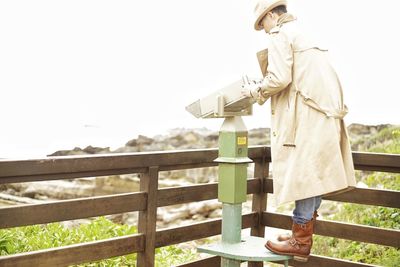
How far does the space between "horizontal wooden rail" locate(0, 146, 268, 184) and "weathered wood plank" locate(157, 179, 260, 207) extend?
0.16 m

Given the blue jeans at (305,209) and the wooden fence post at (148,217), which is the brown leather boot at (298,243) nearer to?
the blue jeans at (305,209)

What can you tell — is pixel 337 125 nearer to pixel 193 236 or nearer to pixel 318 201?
pixel 318 201

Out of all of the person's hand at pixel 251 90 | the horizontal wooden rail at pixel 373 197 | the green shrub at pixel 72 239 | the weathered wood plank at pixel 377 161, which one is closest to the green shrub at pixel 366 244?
the horizontal wooden rail at pixel 373 197

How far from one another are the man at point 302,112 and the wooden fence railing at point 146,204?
0.96 metres

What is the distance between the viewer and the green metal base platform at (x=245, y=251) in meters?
3.58

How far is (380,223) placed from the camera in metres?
6.00

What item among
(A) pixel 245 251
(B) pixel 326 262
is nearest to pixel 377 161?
(B) pixel 326 262

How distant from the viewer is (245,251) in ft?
12.1

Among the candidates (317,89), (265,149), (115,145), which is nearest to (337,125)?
(317,89)

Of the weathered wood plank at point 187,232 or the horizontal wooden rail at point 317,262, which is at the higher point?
the weathered wood plank at point 187,232

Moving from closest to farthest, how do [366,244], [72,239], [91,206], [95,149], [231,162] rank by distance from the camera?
[91,206] → [231,162] → [72,239] → [366,244] → [95,149]

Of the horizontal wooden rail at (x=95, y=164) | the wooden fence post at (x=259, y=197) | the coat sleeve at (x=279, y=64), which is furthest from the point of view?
the wooden fence post at (x=259, y=197)

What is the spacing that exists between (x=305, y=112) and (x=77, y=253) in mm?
1612

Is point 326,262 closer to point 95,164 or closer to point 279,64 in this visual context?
point 279,64
